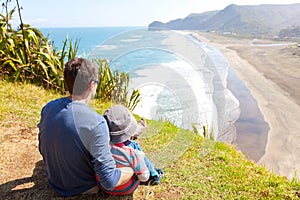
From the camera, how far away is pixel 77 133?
6.12 feet

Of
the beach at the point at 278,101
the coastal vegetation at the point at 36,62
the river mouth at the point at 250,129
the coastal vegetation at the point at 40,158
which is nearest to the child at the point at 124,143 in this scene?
the coastal vegetation at the point at 40,158

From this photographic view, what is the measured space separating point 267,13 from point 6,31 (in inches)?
6675

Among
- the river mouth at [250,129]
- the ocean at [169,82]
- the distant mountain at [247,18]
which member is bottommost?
the river mouth at [250,129]

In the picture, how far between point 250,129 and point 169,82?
16.5 feet

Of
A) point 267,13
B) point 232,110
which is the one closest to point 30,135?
point 232,110

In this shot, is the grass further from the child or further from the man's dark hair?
the man's dark hair

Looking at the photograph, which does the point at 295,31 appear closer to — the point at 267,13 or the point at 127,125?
the point at 267,13

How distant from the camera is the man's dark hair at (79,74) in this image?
1.84m

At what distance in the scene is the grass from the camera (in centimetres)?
256

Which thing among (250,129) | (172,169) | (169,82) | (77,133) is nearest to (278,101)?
(250,129)

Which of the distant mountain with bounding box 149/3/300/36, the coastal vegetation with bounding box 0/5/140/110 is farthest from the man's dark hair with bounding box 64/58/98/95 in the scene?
the distant mountain with bounding box 149/3/300/36

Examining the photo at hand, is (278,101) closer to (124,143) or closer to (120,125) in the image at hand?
(124,143)

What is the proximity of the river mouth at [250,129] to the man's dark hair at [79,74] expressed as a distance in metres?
6.86

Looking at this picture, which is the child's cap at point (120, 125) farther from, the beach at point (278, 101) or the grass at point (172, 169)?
the beach at point (278, 101)
